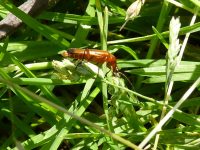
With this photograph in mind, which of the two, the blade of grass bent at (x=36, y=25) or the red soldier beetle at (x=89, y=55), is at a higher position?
the blade of grass bent at (x=36, y=25)

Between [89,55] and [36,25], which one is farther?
[36,25]

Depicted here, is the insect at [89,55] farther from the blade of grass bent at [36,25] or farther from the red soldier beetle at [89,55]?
the blade of grass bent at [36,25]

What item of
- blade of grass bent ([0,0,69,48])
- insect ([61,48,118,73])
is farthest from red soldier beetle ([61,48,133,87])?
blade of grass bent ([0,0,69,48])

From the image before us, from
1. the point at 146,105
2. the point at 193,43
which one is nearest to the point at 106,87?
the point at 146,105


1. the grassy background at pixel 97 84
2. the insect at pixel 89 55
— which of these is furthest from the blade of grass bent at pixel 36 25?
the insect at pixel 89 55

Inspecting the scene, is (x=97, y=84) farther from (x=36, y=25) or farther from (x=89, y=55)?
(x=36, y=25)

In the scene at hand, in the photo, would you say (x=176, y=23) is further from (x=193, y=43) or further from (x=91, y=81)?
(x=193, y=43)

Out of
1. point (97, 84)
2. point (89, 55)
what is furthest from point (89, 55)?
point (97, 84)

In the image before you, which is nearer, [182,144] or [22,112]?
[182,144]
